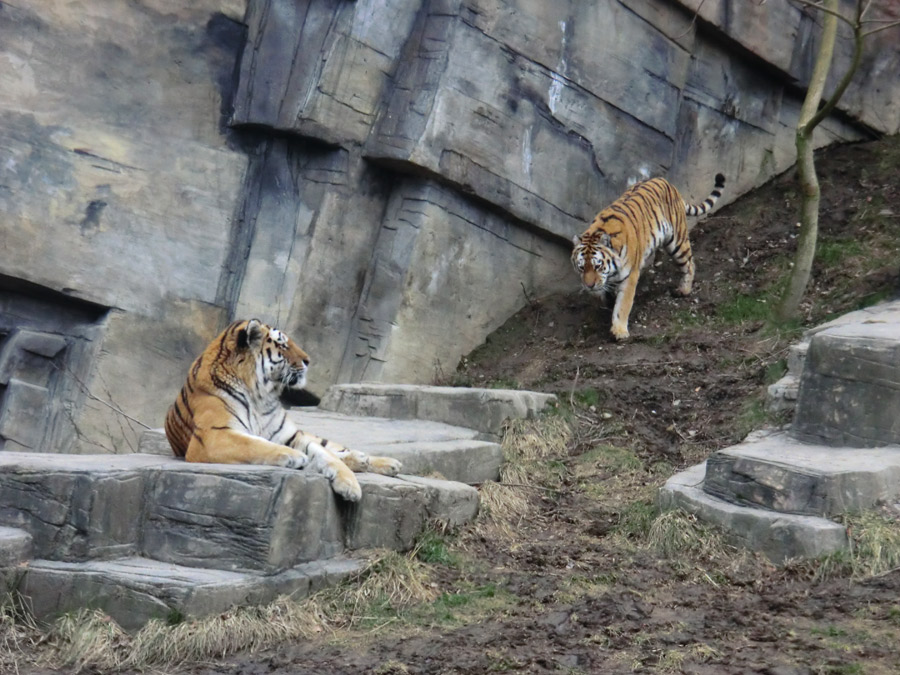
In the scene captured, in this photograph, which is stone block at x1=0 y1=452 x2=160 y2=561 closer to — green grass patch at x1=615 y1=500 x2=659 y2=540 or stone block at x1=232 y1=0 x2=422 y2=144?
green grass patch at x1=615 y1=500 x2=659 y2=540

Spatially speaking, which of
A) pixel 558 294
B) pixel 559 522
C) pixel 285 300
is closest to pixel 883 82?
pixel 558 294

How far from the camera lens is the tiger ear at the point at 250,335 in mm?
5828

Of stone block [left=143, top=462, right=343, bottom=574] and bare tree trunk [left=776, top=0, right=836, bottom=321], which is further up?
bare tree trunk [left=776, top=0, right=836, bottom=321]

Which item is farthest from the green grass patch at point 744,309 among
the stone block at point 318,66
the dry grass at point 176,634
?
the dry grass at point 176,634

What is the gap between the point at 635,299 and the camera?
10.4 meters

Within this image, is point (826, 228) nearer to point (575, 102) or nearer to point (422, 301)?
point (575, 102)

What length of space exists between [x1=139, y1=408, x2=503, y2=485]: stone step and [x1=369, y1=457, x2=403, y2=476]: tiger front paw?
30cm

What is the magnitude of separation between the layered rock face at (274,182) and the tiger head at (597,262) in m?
0.67

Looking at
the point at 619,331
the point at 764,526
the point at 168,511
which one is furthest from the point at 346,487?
the point at 619,331

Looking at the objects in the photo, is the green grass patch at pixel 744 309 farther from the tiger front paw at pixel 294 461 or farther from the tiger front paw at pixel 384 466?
the tiger front paw at pixel 294 461

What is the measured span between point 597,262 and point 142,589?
5853mm

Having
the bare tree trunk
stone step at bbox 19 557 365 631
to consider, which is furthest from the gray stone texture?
stone step at bbox 19 557 365 631

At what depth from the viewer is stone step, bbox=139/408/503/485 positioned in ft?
21.4

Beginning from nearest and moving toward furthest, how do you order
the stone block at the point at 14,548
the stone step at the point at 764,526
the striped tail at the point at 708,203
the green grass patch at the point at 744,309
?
the stone block at the point at 14,548 → the stone step at the point at 764,526 → the green grass patch at the point at 744,309 → the striped tail at the point at 708,203
